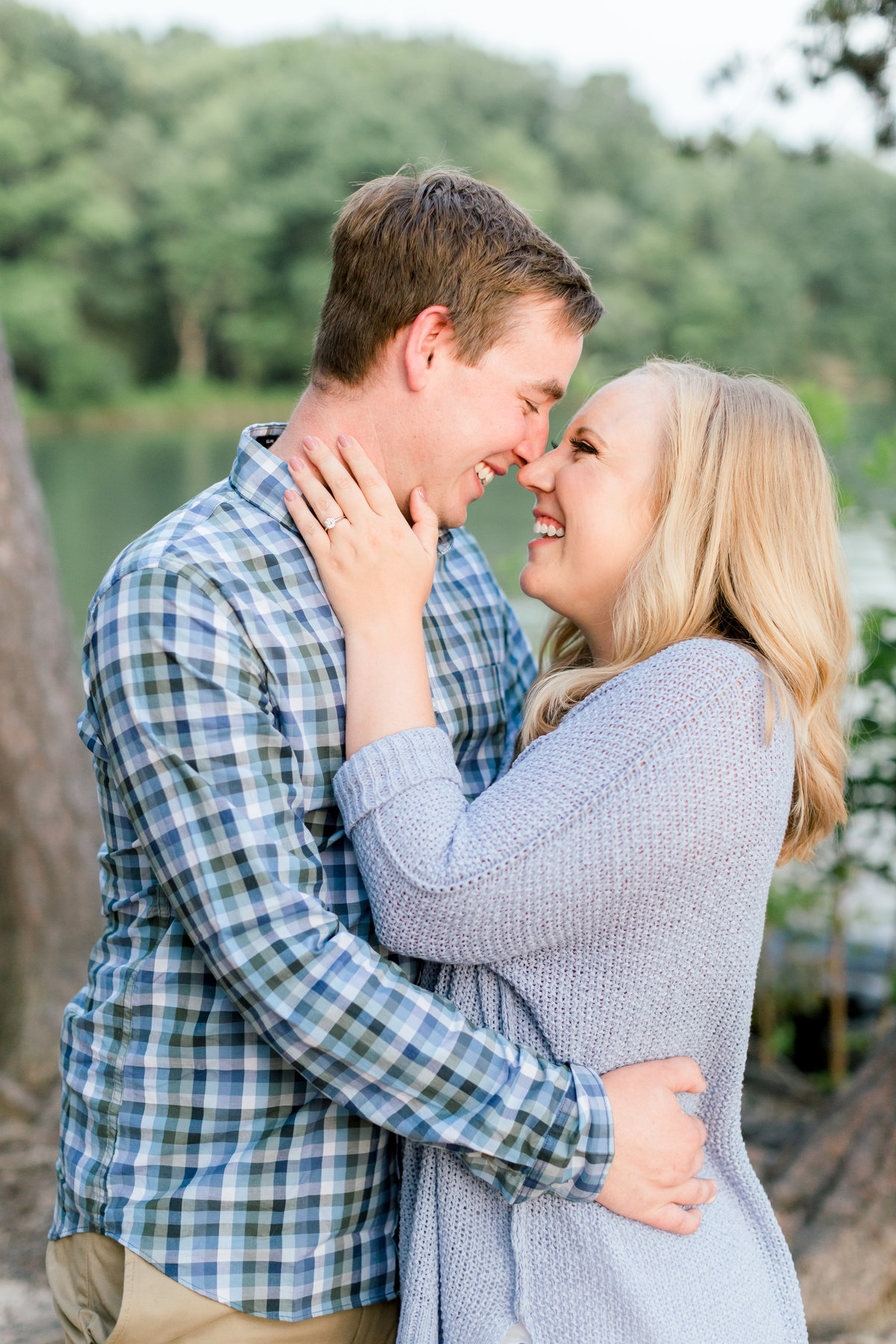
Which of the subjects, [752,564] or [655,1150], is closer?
[655,1150]

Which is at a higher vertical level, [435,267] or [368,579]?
[435,267]

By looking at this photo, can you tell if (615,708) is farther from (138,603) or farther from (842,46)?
(842,46)

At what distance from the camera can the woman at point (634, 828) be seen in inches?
58.2

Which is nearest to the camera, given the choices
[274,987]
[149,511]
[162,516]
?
[274,987]

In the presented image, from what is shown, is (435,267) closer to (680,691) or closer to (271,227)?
(680,691)

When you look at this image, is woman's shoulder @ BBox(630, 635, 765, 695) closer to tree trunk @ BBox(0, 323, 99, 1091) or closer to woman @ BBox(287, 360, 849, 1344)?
woman @ BBox(287, 360, 849, 1344)

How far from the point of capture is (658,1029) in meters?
1.59

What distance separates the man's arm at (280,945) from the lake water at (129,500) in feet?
10.4

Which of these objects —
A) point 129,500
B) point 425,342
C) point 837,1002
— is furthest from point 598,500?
point 129,500

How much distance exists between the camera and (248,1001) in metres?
1.45

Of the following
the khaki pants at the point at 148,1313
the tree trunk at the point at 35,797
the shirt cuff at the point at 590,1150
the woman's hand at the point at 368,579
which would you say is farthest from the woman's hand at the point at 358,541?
the tree trunk at the point at 35,797

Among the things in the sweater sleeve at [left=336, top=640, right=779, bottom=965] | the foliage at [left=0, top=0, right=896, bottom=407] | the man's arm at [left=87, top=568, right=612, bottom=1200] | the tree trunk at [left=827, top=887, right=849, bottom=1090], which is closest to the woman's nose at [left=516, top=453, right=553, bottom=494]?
the sweater sleeve at [left=336, top=640, right=779, bottom=965]

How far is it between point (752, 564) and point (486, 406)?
515 mm

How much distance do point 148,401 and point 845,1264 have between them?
37.2 m
